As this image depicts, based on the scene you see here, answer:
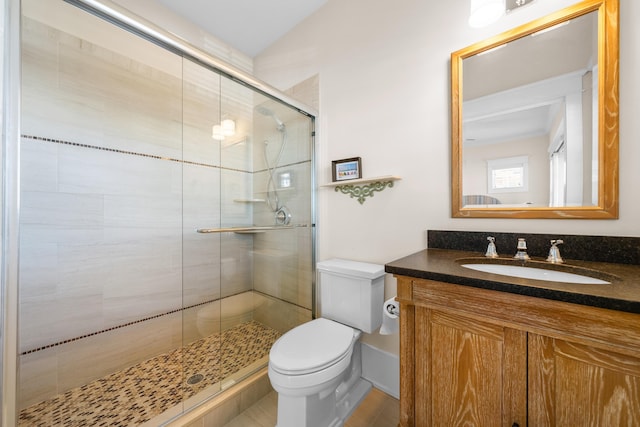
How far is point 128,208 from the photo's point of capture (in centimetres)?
168

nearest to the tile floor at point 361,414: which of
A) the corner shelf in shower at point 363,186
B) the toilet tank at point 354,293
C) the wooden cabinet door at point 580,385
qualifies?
the toilet tank at point 354,293

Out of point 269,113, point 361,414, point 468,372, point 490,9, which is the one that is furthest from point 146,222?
point 490,9

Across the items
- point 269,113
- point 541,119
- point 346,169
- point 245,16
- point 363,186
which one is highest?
point 245,16

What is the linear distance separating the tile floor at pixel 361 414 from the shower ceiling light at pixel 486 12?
6.92 feet

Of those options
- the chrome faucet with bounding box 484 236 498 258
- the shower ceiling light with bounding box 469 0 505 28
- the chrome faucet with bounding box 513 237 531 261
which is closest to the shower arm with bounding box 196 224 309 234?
the chrome faucet with bounding box 484 236 498 258

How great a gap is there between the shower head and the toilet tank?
1183 mm

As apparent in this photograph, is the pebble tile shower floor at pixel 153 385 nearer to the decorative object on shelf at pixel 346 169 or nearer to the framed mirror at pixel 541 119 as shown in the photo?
the decorative object on shelf at pixel 346 169

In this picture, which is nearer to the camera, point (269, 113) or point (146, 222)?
point (146, 222)

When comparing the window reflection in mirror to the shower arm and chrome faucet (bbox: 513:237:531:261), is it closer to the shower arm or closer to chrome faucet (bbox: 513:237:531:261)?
chrome faucet (bbox: 513:237:531:261)

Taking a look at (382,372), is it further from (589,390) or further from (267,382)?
(589,390)

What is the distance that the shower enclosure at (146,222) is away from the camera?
4.43ft

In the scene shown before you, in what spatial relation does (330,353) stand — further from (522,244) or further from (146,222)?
(146,222)

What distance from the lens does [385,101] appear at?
1561 millimetres

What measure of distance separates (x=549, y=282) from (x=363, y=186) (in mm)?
1086
